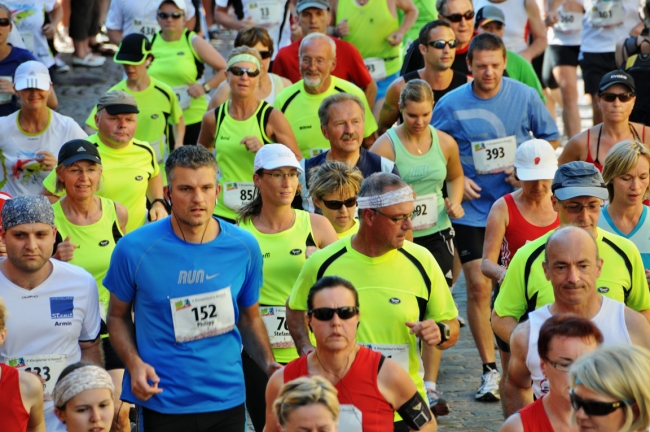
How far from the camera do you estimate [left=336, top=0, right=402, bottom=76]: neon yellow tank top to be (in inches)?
442

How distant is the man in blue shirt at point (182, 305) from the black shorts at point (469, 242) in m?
2.97

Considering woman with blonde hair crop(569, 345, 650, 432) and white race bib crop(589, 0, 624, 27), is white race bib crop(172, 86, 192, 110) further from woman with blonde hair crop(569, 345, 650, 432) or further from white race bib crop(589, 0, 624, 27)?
woman with blonde hair crop(569, 345, 650, 432)

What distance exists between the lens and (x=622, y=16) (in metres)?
12.0

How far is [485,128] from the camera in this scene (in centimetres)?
831

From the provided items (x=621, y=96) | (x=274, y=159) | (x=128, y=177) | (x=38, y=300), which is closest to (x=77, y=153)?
(x=128, y=177)

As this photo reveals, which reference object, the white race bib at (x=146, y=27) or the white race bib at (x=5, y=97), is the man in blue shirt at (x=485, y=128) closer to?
the white race bib at (x=5, y=97)

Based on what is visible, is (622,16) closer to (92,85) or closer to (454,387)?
(454,387)

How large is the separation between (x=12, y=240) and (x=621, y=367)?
309 cm

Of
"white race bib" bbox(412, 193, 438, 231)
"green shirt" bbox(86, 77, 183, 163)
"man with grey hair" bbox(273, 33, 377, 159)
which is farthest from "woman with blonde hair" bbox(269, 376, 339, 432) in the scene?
"green shirt" bbox(86, 77, 183, 163)

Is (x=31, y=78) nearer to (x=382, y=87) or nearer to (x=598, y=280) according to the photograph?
(x=382, y=87)

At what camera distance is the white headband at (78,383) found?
4.88 meters

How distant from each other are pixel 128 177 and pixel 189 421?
307 centimetres

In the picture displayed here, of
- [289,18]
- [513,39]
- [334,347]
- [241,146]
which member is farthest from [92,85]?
[334,347]

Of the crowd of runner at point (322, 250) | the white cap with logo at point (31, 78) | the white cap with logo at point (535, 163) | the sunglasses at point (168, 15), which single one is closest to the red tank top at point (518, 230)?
the crowd of runner at point (322, 250)
